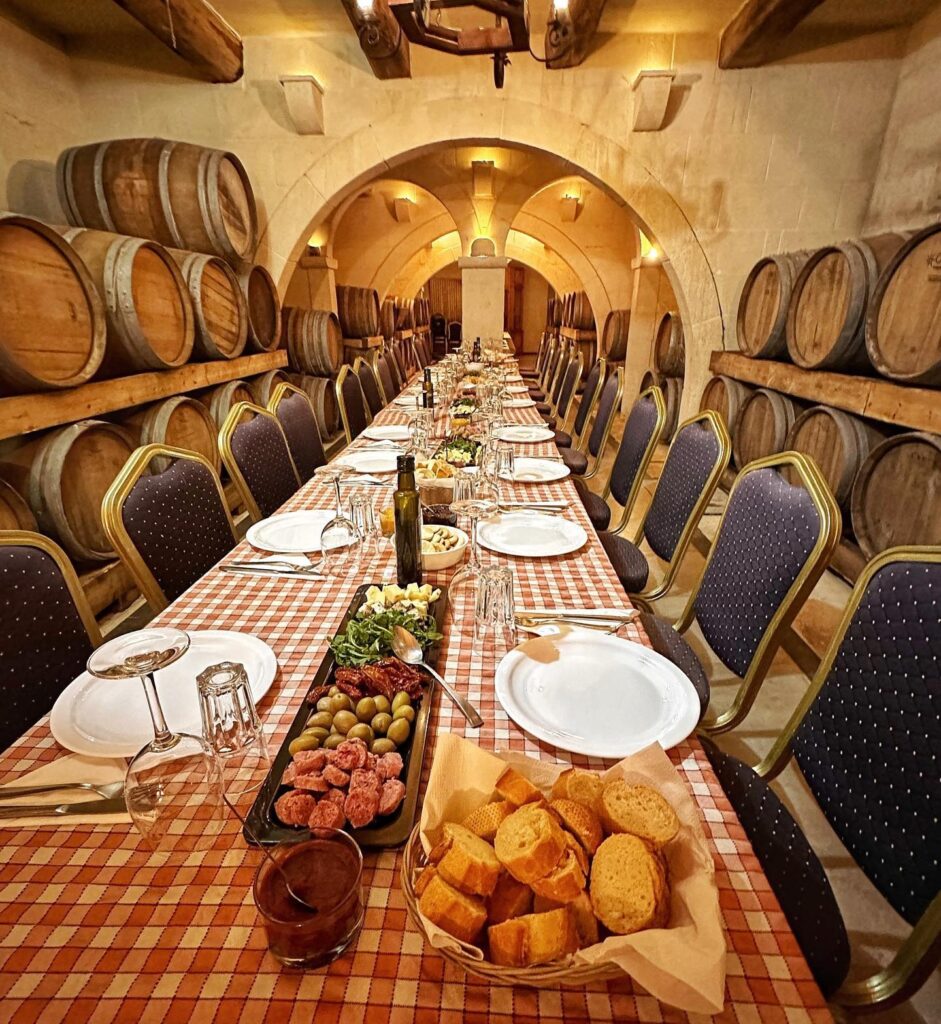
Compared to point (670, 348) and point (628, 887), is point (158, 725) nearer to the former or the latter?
point (628, 887)

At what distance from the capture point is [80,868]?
2.10ft

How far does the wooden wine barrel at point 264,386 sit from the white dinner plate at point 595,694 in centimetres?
353

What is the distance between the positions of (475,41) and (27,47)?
3.74 meters

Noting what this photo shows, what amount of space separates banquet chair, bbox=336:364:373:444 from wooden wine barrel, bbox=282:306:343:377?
55.8 inches

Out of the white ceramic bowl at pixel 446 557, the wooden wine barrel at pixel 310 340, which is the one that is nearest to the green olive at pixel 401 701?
the white ceramic bowl at pixel 446 557

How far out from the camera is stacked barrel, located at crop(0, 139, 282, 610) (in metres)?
2.13

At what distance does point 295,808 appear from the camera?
0.65 metres

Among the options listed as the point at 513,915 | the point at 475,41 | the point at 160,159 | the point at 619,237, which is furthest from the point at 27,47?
the point at 619,237

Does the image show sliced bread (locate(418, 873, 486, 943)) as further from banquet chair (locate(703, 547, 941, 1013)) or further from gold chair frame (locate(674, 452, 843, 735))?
gold chair frame (locate(674, 452, 843, 735))

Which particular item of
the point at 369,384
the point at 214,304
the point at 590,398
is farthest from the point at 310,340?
the point at 590,398

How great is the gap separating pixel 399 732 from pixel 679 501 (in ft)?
5.03

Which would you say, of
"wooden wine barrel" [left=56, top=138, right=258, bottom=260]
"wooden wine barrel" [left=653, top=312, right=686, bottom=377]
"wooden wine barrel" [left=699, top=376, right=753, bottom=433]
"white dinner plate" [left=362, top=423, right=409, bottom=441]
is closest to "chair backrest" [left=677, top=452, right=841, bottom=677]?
"white dinner plate" [left=362, top=423, right=409, bottom=441]

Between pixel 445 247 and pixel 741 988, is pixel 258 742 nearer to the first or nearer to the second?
pixel 741 988

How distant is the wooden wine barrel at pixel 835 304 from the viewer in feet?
8.66
